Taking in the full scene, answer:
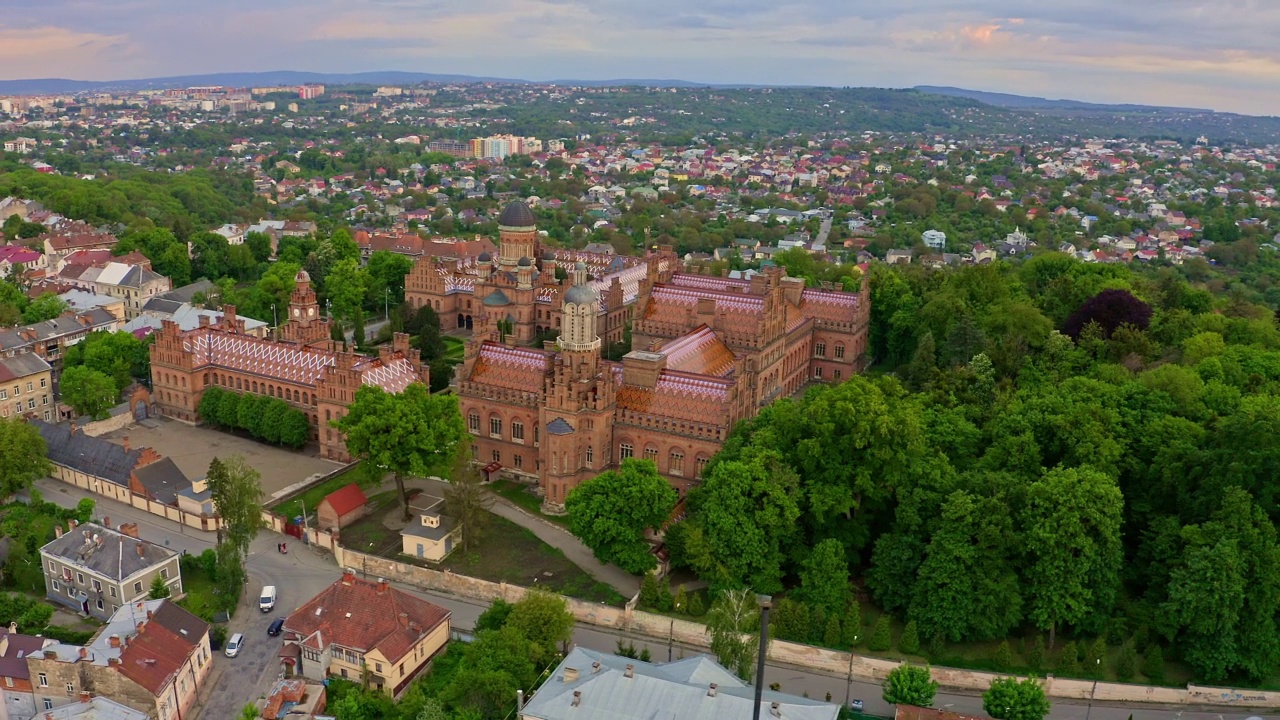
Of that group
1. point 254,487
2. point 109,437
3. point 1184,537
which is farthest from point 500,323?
point 1184,537

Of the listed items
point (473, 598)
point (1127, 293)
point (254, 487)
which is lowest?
point (473, 598)

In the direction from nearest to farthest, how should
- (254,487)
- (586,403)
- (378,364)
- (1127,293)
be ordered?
1. (254,487)
2. (586,403)
3. (378,364)
4. (1127,293)

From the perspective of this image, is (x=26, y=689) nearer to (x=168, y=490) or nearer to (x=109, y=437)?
(x=168, y=490)

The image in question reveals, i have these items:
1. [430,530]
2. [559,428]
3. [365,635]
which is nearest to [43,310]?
[430,530]

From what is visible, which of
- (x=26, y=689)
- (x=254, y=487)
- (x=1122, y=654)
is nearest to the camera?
(x=26, y=689)

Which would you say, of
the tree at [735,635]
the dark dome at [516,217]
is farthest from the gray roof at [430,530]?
the dark dome at [516,217]
